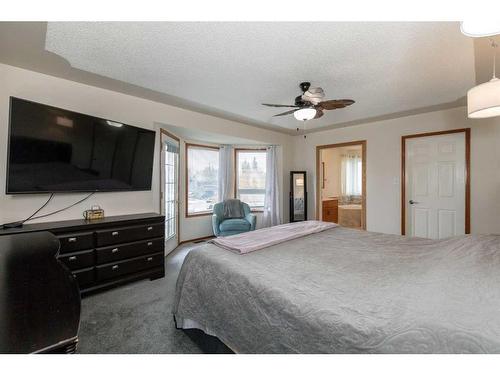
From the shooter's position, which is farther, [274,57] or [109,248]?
[109,248]

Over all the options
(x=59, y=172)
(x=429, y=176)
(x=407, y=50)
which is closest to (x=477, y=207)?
(x=429, y=176)

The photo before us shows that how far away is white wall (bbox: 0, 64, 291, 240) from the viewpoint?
7.61ft

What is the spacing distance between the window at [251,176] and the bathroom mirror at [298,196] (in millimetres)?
669

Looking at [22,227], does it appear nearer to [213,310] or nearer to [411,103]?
[213,310]

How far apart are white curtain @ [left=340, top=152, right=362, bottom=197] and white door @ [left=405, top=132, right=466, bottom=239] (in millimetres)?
3087

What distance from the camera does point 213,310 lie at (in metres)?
1.51

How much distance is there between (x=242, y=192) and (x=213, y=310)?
4.06 m

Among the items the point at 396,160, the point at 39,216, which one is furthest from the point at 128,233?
the point at 396,160

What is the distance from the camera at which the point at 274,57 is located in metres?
2.07

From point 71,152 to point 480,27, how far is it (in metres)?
3.26

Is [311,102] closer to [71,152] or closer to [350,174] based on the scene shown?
[71,152]

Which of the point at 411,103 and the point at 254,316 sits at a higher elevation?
the point at 411,103

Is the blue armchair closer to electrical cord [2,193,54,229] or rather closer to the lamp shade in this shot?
electrical cord [2,193,54,229]

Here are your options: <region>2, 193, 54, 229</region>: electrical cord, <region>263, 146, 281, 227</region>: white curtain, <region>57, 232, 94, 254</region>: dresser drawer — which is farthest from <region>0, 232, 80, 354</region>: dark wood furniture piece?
<region>263, 146, 281, 227</region>: white curtain
